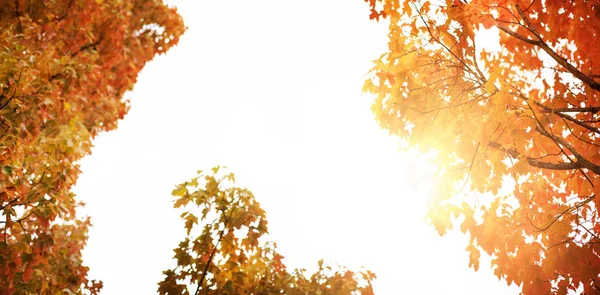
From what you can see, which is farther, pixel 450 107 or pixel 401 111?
pixel 401 111

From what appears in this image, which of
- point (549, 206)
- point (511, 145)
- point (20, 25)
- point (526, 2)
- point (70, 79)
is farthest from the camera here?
point (20, 25)

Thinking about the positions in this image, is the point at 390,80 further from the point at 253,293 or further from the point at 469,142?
the point at 253,293

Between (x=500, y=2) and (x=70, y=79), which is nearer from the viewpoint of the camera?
(x=500, y=2)

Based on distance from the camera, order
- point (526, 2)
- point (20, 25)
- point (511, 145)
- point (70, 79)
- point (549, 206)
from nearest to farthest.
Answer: point (511, 145), point (526, 2), point (549, 206), point (70, 79), point (20, 25)

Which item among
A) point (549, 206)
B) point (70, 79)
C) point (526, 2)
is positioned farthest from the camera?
point (70, 79)

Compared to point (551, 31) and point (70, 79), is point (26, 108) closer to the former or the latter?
point (70, 79)

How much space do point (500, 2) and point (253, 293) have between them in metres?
3.88

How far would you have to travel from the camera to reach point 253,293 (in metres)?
3.80

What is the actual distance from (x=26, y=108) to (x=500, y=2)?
5.21 meters

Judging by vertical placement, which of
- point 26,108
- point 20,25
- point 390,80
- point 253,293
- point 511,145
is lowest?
point 253,293

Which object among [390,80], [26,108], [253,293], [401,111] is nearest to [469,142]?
[401,111]

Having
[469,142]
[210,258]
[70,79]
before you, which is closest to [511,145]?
[469,142]

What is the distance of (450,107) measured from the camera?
→ 13.3 feet

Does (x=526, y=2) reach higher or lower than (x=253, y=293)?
higher
